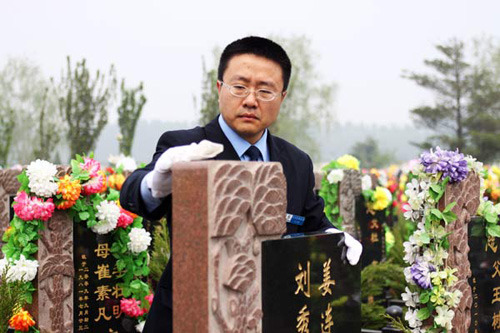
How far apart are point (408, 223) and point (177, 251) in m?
5.69

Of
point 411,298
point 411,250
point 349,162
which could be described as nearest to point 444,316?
point 411,298

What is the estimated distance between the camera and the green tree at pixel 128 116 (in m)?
17.1

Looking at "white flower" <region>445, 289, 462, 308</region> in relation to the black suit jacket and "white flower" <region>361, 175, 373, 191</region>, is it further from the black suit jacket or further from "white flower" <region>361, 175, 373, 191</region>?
"white flower" <region>361, 175, 373, 191</region>

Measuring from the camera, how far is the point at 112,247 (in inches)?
161

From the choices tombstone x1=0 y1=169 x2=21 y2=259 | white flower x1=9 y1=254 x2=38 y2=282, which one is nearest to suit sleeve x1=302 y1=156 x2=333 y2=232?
white flower x1=9 y1=254 x2=38 y2=282

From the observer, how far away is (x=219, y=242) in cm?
167

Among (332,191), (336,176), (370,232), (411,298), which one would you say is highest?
(336,176)

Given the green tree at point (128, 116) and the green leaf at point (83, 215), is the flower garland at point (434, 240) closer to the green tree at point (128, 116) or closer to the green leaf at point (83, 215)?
the green leaf at point (83, 215)

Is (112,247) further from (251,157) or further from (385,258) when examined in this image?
(385,258)

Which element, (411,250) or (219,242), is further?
(411,250)

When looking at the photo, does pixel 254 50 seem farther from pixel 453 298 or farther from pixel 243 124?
pixel 453 298

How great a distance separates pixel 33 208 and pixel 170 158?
2.18m

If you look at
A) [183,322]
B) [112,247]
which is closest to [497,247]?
[112,247]

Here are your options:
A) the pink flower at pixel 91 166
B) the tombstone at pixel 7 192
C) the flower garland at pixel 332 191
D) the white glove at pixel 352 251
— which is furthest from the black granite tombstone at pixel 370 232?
the white glove at pixel 352 251
